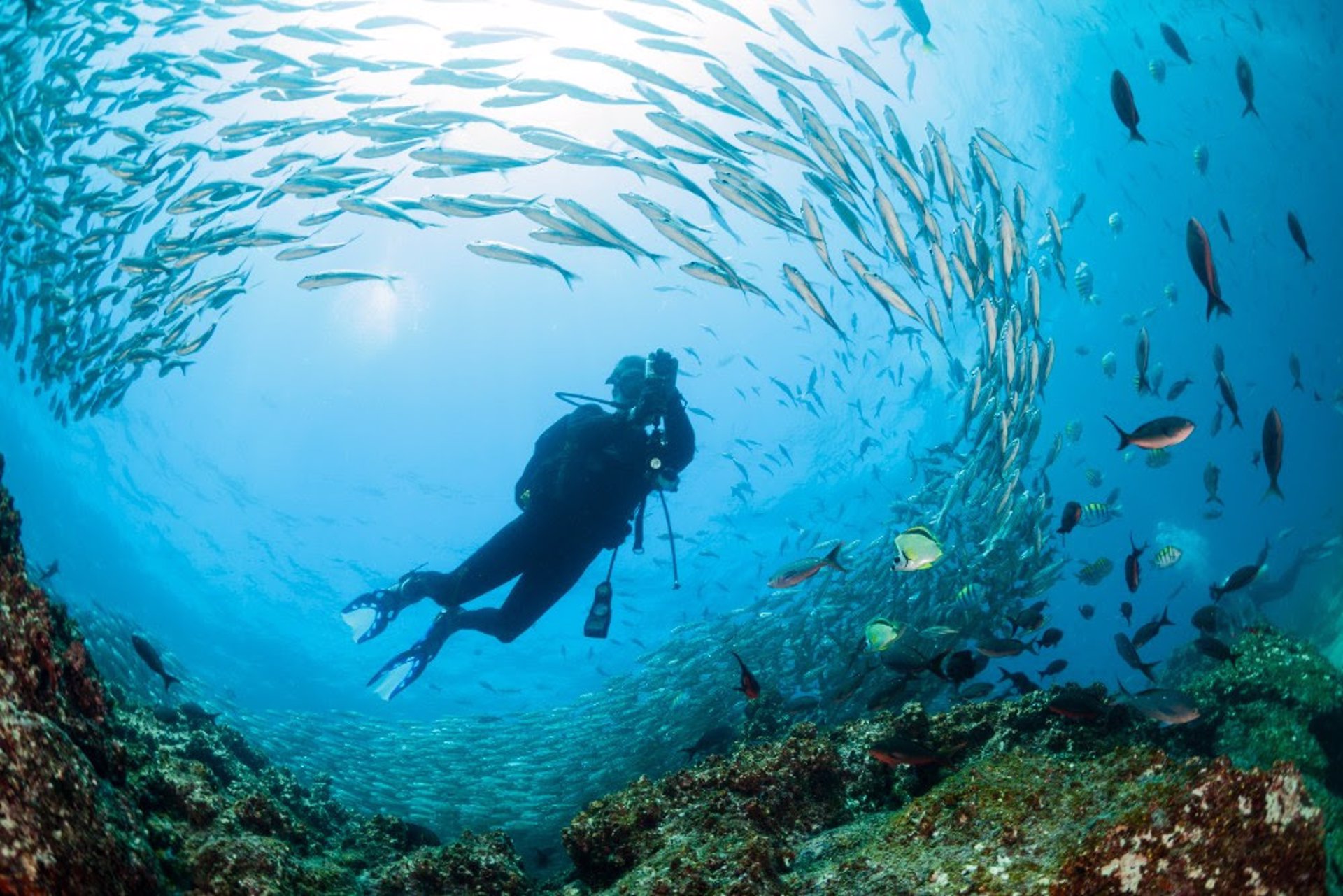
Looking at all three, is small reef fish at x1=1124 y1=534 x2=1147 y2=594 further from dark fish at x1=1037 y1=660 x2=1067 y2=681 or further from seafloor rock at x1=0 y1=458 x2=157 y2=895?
seafloor rock at x1=0 y1=458 x2=157 y2=895

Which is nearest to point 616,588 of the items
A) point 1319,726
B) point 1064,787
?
point 1319,726

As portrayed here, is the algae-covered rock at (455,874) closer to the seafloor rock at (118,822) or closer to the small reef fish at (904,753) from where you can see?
the seafloor rock at (118,822)

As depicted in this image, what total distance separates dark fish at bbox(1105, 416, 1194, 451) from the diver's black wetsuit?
4.96m

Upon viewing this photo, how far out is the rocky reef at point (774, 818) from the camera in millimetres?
1807

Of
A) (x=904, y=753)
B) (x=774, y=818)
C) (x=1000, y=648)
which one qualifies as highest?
(x=1000, y=648)

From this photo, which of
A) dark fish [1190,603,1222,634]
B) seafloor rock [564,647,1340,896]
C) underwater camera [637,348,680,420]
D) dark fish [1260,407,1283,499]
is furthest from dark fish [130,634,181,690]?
dark fish [1190,603,1222,634]

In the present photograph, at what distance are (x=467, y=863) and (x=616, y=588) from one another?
43056mm

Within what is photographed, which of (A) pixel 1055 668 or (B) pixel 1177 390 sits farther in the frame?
(B) pixel 1177 390

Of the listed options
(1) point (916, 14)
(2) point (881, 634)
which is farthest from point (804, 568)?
(1) point (916, 14)

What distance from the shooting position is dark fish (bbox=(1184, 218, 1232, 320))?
3.82 metres

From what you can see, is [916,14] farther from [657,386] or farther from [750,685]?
[750,685]

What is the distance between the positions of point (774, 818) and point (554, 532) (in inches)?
230

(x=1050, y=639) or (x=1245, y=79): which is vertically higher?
(x=1245, y=79)

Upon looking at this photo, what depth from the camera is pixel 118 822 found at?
2148 millimetres
